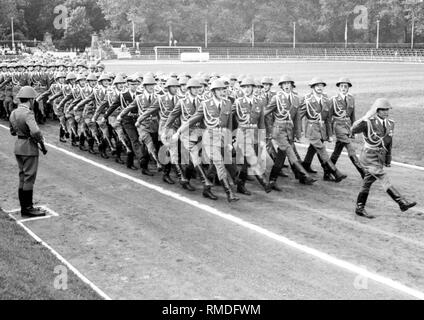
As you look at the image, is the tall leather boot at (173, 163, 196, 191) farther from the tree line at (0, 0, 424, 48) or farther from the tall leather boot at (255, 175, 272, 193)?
the tree line at (0, 0, 424, 48)

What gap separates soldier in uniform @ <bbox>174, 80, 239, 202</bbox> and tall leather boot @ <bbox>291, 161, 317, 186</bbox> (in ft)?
4.86

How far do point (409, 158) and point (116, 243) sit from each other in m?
8.49

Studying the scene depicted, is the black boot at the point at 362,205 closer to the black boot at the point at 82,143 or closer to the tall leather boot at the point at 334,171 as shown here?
the tall leather boot at the point at 334,171

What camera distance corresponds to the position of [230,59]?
232 ft

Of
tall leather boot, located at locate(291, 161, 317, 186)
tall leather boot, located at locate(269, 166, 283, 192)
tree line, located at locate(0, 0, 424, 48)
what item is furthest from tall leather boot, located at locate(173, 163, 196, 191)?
tree line, located at locate(0, 0, 424, 48)

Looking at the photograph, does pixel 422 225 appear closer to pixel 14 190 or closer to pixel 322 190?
pixel 322 190

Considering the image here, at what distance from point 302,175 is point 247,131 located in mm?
1327

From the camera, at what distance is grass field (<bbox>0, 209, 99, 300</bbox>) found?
5832 mm

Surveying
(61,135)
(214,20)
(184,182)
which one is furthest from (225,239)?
(214,20)

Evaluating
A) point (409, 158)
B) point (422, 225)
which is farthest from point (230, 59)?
point (422, 225)

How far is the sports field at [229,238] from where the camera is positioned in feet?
20.8

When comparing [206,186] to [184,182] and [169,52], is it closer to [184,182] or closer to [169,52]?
[184,182]

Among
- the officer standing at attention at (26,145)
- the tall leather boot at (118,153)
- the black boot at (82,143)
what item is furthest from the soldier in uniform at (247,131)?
the black boot at (82,143)

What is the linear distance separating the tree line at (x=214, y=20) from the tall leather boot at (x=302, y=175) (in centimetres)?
6546
